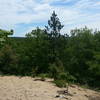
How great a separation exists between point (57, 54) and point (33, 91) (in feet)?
73.1

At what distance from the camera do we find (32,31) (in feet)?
155

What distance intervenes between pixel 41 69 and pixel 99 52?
7.51m

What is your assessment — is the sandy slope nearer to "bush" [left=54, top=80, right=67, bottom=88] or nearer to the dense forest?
"bush" [left=54, top=80, right=67, bottom=88]

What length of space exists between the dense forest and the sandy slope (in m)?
17.4

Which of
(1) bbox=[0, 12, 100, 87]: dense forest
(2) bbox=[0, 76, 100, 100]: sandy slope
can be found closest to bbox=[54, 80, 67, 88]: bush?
(2) bbox=[0, 76, 100, 100]: sandy slope

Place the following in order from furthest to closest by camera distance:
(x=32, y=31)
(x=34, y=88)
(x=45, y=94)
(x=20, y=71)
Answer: (x=32, y=31)
(x=20, y=71)
(x=34, y=88)
(x=45, y=94)

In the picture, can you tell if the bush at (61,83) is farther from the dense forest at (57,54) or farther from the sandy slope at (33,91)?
the dense forest at (57,54)

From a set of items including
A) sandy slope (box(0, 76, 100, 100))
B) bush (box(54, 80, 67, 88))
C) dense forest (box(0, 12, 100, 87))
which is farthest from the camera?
dense forest (box(0, 12, 100, 87))

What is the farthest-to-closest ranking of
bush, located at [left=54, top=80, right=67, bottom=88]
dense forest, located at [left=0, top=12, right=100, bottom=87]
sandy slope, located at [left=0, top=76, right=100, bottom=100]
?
dense forest, located at [left=0, top=12, right=100, bottom=87] < bush, located at [left=54, top=80, right=67, bottom=88] < sandy slope, located at [left=0, top=76, right=100, bottom=100]

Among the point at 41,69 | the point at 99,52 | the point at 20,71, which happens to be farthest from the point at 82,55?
the point at 20,71

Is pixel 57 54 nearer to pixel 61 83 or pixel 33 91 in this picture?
pixel 61 83

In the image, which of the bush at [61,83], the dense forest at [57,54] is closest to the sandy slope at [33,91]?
the bush at [61,83]

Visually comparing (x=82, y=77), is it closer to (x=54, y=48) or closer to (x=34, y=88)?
(x=54, y=48)

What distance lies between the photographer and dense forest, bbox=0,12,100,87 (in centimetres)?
4012
